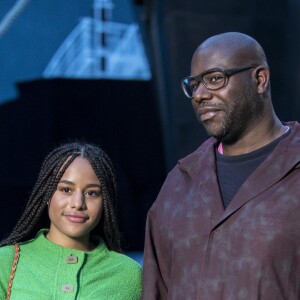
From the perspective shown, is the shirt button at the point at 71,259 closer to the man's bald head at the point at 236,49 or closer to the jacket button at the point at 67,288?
the jacket button at the point at 67,288

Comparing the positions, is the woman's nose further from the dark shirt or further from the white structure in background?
the white structure in background

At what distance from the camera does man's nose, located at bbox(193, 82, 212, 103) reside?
3.29 metres

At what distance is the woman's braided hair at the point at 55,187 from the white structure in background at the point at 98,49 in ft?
16.7

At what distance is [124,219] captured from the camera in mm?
9406

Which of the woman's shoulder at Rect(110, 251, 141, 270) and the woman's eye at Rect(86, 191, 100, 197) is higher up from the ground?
the woman's eye at Rect(86, 191, 100, 197)

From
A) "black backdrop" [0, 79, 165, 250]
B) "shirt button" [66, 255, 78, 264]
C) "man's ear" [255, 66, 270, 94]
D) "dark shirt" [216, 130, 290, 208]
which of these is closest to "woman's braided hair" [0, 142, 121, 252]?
"shirt button" [66, 255, 78, 264]

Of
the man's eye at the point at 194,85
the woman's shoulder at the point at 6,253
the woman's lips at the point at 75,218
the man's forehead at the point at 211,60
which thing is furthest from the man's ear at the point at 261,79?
the woman's shoulder at the point at 6,253

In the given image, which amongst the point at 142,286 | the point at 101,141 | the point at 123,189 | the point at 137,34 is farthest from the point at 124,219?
the point at 142,286

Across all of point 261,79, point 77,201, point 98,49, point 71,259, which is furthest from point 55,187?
point 98,49

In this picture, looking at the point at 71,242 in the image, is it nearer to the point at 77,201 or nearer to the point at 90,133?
the point at 77,201

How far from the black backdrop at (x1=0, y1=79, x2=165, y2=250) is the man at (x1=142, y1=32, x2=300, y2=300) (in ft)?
17.7

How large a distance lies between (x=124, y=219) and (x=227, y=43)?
20.3 ft

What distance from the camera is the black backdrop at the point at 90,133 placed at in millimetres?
9000

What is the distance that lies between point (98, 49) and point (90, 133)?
94 cm
